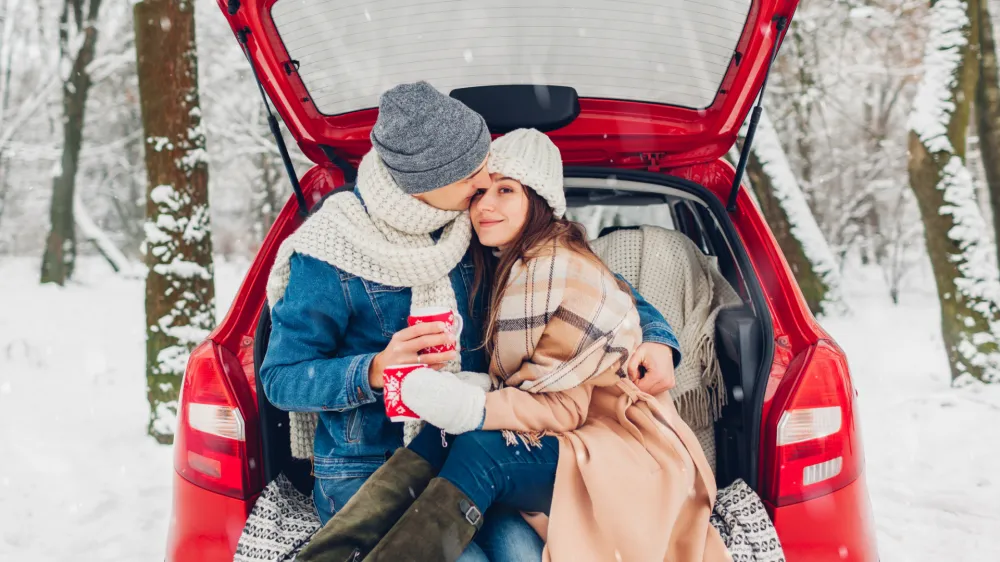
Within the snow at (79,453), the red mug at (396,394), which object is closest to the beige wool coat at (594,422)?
the red mug at (396,394)

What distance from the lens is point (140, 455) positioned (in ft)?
14.0

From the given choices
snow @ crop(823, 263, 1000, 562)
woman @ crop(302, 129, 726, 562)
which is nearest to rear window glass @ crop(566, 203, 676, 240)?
snow @ crop(823, 263, 1000, 562)

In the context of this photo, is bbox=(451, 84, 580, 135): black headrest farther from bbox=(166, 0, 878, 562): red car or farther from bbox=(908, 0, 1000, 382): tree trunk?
bbox=(908, 0, 1000, 382): tree trunk

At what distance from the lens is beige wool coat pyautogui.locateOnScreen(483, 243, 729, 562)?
63.0 inches

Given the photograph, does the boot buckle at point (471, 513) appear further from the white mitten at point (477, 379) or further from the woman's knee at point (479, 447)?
the white mitten at point (477, 379)

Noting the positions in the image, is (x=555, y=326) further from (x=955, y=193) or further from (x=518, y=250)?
(x=955, y=193)

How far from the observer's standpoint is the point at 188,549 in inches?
70.1

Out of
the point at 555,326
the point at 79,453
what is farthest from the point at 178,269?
the point at 555,326

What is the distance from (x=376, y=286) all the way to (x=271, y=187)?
14848mm

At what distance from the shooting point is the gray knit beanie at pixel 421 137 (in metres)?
1.70

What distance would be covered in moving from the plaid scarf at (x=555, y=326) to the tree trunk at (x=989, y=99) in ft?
19.1

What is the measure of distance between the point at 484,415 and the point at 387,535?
1.08ft

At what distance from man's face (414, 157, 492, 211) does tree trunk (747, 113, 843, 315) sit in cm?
589

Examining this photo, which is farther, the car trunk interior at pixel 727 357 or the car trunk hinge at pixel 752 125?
the car trunk hinge at pixel 752 125
